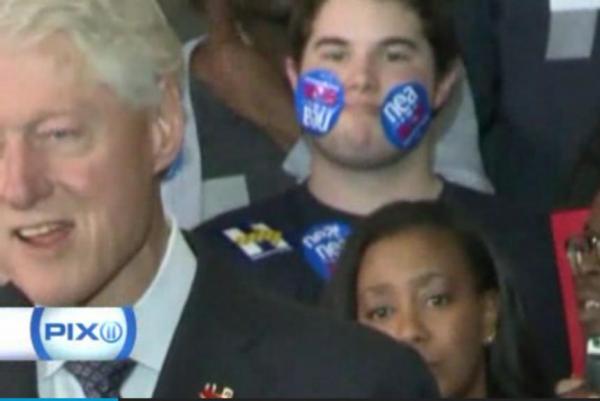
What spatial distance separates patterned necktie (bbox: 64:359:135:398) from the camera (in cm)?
121

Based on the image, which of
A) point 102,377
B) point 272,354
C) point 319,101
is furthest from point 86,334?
point 319,101

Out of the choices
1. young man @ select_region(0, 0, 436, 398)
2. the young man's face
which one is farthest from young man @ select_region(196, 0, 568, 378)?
young man @ select_region(0, 0, 436, 398)

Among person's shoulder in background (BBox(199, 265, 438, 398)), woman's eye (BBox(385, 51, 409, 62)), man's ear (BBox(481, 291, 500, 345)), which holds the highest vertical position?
woman's eye (BBox(385, 51, 409, 62))

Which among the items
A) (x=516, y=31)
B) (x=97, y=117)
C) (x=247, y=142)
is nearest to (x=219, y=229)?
(x=247, y=142)

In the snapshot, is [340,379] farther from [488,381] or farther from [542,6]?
[542,6]

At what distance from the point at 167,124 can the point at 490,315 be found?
13.3 inches

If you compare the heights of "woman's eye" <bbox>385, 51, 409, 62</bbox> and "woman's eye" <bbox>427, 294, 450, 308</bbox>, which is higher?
"woman's eye" <bbox>385, 51, 409, 62</bbox>

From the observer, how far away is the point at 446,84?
4.29 ft

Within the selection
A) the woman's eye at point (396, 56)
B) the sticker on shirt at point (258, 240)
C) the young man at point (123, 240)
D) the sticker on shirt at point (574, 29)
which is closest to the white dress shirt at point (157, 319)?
the young man at point (123, 240)

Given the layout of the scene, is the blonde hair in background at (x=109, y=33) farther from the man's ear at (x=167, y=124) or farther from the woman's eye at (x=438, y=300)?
the woman's eye at (x=438, y=300)

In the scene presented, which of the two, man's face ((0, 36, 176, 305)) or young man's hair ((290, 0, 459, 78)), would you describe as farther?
young man's hair ((290, 0, 459, 78))

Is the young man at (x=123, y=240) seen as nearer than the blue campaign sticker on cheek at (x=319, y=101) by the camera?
Yes

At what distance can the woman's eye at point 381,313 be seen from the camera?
1.25m

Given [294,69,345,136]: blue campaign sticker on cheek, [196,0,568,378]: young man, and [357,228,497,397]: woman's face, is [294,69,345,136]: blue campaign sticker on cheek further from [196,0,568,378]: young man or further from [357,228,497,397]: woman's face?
[357,228,497,397]: woman's face
